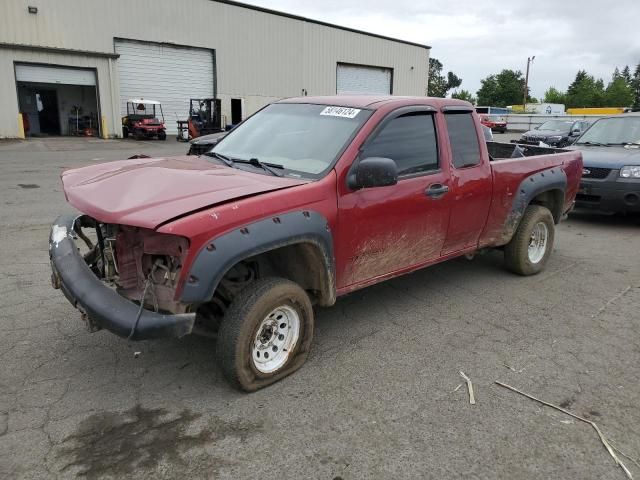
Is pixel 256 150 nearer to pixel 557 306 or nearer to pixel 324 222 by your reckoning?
pixel 324 222

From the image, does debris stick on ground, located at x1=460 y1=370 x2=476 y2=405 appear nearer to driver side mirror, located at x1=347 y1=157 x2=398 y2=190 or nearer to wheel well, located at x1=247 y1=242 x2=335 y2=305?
wheel well, located at x1=247 y1=242 x2=335 y2=305

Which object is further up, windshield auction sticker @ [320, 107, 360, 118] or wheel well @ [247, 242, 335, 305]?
windshield auction sticker @ [320, 107, 360, 118]

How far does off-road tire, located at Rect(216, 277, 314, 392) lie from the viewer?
314 centimetres

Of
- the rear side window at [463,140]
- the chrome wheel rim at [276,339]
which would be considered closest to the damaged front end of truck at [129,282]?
the chrome wheel rim at [276,339]

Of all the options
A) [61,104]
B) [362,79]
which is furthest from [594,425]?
[362,79]

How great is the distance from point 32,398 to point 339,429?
6.06 feet

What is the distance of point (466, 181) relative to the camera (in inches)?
182

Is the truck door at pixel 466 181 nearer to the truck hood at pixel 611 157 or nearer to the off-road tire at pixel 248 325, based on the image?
the off-road tire at pixel 248 325

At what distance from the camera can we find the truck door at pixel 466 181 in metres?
4.58

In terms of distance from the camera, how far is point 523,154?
6488mm

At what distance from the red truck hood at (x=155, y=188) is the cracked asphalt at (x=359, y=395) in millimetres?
1133

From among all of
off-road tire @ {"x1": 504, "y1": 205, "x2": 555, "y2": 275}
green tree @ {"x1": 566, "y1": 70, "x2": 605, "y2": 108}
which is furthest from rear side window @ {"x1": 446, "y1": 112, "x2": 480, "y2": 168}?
green tree @ {"x1": 566, "y1": 70, "x2": 605, "y2": 108}

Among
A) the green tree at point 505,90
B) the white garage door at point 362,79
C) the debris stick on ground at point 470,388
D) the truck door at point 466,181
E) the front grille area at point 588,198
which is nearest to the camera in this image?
the debris stick on ground at point 470,388

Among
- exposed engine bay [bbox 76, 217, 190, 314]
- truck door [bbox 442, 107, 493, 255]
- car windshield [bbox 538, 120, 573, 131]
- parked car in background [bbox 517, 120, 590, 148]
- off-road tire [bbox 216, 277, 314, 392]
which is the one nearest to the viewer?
exposed engine bay [bbox 76, 217, 190, 314]
